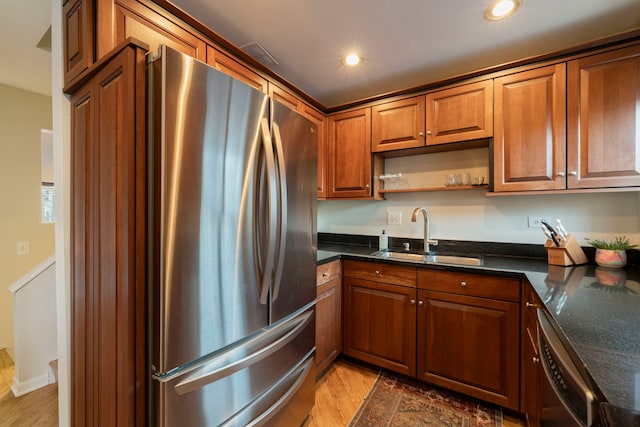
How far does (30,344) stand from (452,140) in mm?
3574

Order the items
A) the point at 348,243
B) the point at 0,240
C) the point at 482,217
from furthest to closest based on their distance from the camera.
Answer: the point at 348,243
the point at 0,240
the point at 482,217

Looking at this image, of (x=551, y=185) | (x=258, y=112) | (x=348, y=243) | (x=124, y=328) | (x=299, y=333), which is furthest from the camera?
(x=348, y=243)

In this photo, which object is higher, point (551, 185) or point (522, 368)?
point (551, 185)

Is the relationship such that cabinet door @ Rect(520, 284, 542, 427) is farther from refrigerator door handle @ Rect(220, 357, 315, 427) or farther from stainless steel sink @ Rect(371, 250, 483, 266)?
refrigerator door handle @ Rect(220, 357, 315, 427)

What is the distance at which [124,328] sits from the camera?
91 centimetres

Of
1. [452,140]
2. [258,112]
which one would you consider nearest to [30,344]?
[258,112]

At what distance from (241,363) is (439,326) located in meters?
1.36

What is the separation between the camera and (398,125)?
2.24 m

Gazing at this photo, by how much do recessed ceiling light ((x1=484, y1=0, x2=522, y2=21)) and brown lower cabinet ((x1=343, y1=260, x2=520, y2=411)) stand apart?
1.54 metres

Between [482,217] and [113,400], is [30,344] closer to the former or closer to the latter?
[113,400]

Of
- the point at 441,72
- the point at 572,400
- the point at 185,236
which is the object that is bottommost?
the point at 572,400

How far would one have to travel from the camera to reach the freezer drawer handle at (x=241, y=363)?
37.5 inches

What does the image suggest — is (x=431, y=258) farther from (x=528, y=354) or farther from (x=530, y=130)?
(x=530, y=130)

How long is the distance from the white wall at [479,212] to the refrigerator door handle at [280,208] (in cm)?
156
